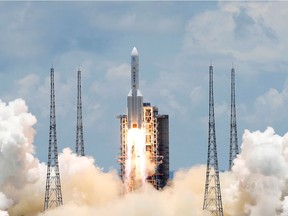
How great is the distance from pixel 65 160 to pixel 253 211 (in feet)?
70.6

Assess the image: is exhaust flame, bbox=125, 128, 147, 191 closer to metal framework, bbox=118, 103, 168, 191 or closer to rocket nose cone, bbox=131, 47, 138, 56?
metal framework, bbox=118, 103, 168, 191

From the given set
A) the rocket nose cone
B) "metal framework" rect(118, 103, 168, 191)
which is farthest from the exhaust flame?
the rocket nose cone

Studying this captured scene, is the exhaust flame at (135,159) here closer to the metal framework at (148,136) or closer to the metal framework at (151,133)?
the metal framework at (148,136)

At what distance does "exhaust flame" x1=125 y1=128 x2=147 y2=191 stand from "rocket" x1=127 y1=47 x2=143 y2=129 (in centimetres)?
80

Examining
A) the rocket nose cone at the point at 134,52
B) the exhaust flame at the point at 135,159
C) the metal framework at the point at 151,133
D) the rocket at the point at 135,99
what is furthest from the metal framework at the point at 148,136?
the rocket nose cone at the point at 134,52

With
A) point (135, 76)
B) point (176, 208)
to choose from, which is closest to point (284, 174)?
point (176, 208)

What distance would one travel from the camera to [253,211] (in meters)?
90.8

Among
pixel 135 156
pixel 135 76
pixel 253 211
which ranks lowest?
pixel 253 211

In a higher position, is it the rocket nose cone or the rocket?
the rocket nose cone

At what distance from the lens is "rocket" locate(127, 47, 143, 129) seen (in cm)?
9356

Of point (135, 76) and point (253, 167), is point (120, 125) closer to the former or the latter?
point (135, 76)

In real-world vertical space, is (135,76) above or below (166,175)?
above

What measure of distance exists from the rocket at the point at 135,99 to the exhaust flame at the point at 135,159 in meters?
0.80

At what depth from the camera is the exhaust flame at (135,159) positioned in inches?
3701
